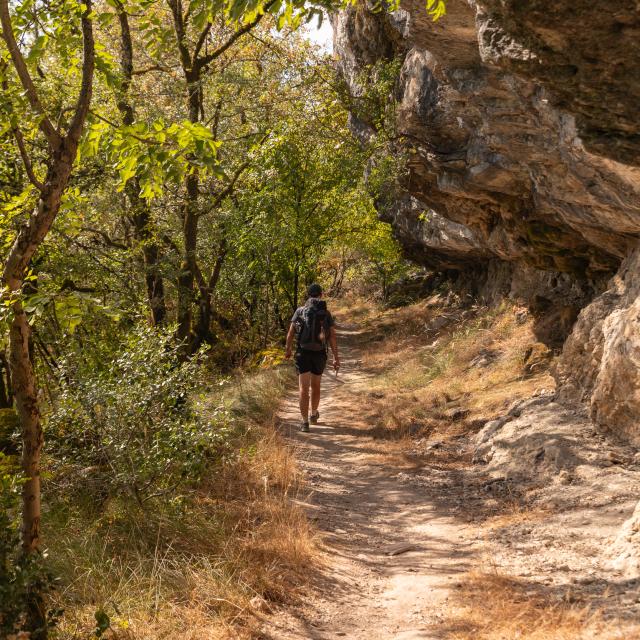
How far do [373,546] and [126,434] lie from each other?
2256mm

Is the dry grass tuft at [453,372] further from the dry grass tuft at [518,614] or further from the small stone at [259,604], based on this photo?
the small stone at [259,604]

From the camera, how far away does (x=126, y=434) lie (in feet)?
15.3

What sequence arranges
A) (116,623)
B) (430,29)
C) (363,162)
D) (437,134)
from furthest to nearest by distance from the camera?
(363,162), (437,134), (430,29), (116,623)

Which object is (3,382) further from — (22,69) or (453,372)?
(453,372)

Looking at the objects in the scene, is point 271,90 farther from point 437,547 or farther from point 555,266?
point 437,547

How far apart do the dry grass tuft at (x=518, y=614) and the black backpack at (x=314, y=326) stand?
4.71m

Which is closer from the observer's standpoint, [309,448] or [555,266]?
[309,448]

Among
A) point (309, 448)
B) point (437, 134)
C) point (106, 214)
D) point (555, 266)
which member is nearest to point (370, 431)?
point (309, 448)

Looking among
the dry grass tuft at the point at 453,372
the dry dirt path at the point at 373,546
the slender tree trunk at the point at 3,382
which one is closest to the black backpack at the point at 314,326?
the dry dirt path at the point at 373,546

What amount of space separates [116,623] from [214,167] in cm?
253

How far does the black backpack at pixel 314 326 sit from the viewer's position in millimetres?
8188

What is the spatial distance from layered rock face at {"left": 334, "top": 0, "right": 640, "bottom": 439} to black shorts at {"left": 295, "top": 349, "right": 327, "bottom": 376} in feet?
10.6

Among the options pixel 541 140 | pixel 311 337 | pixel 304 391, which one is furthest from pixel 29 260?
pixel 541 140

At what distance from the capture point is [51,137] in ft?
9.66
